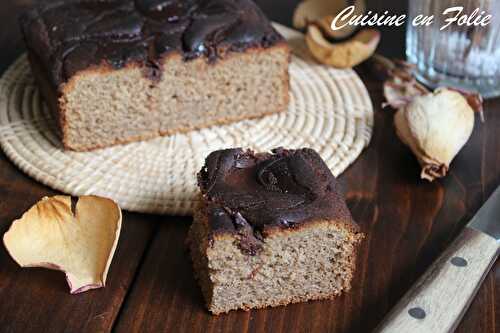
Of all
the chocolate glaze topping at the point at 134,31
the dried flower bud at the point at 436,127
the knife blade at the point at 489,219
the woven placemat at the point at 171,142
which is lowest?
the woven placemat at the point at 171,142

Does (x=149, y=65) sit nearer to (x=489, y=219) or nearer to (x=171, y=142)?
(x=171, y=142)

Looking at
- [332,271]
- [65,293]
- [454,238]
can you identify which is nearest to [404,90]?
[454,238]

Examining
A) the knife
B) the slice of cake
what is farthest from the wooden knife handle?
the slice of cake

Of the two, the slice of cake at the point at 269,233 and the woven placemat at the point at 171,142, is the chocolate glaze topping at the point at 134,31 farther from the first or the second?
the slice of cake at the point at 269,233

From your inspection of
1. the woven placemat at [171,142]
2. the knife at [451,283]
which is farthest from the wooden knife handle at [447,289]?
the woven placemat at [171,142]

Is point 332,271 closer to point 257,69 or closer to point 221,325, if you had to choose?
point 221,325

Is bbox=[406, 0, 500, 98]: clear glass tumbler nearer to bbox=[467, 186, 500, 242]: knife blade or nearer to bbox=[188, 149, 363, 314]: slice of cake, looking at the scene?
bbox=[467, 186, 500, 242]: knife blade

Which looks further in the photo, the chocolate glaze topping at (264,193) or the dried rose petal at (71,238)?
the dried rose petal at (71,238)
